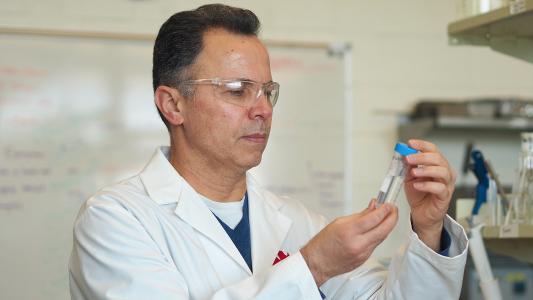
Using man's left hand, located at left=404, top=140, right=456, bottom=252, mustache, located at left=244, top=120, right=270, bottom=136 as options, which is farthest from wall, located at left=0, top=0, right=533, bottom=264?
man's left hand, located at left=404, top=140, right=456, bottom=252

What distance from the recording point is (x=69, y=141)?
288 centimetres

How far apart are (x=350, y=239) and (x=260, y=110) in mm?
414

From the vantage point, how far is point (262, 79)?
57.9 inches

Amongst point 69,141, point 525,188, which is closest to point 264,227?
point 525,188

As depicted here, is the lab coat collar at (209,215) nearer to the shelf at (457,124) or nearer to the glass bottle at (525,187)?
the glass bottle at (525,187)

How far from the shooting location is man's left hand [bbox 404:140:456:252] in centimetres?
121

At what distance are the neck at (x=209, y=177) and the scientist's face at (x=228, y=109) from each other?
0.07 ft

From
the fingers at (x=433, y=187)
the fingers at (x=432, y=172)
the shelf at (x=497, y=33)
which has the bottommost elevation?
the fingers at (x=433, y=187)

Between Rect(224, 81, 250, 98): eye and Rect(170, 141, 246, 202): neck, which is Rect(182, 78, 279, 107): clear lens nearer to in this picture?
Rect(224, 81, 250, 98): eye

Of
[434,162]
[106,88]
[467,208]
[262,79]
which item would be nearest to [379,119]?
[106,88]

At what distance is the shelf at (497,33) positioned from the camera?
152 centimetres

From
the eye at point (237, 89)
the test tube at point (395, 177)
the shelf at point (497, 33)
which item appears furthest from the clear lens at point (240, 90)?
the shelf at point (497, 33)

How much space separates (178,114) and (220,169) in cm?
16

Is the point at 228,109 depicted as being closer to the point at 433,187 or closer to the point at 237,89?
the point at 237,89
